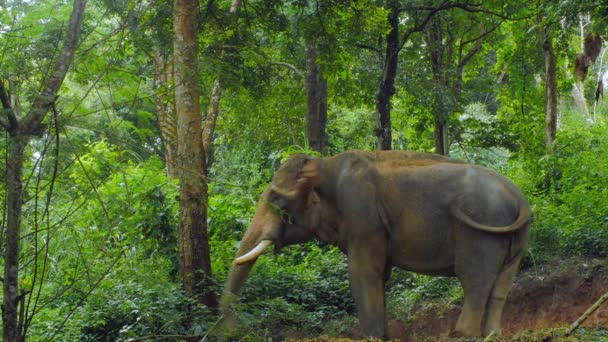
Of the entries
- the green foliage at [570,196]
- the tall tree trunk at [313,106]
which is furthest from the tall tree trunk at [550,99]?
the tall tree trunk at [313,106]

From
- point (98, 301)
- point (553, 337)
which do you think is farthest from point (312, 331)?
point (553, 337)

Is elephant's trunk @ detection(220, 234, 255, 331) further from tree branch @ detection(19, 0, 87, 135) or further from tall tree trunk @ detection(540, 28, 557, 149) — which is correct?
tall tree trunk @ detection(540, 28, 557, 149)

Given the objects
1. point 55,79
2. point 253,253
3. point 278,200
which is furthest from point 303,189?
point 55,79

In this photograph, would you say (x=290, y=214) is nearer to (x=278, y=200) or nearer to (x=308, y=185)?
(x=278, y=200)

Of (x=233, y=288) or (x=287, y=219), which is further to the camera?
(x=287, y=219)

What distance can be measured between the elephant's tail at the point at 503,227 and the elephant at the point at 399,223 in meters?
0.01

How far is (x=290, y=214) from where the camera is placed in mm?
9102

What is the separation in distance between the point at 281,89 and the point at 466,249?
12.1 metres

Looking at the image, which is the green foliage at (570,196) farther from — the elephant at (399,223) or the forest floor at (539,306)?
the elephant at (399,223)

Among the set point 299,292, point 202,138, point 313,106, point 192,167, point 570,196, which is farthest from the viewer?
point 313,106

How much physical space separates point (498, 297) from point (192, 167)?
11.7 feet

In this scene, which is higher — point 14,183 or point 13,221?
point 14,183

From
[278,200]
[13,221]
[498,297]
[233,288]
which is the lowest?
[498,297]

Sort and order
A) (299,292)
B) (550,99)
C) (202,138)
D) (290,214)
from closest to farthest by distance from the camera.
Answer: (290,214) → (202,138) → (299,292) → (550,99)
